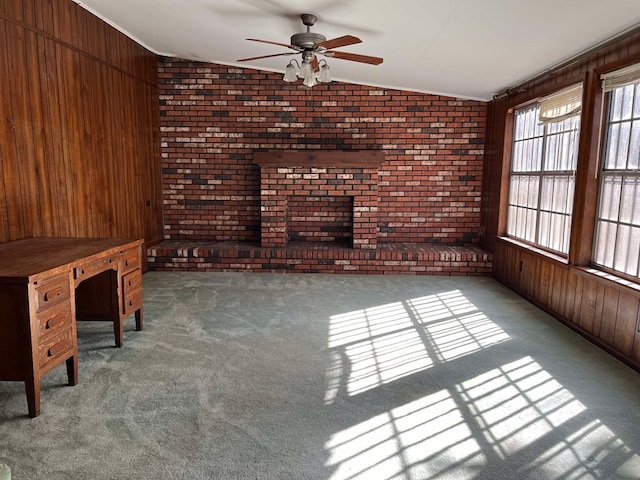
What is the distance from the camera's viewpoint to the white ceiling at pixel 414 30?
3189mm

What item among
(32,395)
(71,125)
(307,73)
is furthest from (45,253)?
(307,73)

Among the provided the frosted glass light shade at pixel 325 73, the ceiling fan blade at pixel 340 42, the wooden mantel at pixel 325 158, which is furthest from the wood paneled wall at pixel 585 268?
the frosted glass light shade at pixel 325 73

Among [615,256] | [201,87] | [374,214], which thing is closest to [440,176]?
[374,214]

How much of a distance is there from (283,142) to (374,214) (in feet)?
5.56

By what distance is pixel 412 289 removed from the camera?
522cm

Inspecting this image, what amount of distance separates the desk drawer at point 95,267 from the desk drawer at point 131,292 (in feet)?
0.77

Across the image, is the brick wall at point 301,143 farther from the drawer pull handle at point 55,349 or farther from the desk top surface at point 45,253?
the drawer pull handle at point 55,349

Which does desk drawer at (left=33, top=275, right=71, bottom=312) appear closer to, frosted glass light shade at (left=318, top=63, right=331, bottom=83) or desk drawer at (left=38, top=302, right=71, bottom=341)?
desk drawer at (left=38, top=302, right=71, bottom=341)

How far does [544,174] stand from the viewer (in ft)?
15.5

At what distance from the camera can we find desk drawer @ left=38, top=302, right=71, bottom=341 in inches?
96.7

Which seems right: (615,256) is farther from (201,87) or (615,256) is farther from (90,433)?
(201,87)

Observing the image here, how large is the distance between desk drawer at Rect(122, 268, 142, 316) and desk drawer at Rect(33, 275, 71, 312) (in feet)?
2.50

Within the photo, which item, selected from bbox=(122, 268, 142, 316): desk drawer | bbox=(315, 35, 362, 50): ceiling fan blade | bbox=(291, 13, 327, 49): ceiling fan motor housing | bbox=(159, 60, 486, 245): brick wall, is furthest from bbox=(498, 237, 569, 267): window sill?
bbox=(122, 268, 142, 316): desk drawer

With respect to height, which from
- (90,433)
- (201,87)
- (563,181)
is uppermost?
(201,87)
